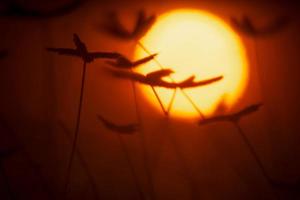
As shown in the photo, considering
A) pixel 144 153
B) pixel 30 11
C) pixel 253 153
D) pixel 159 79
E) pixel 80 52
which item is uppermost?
pixel 30 11

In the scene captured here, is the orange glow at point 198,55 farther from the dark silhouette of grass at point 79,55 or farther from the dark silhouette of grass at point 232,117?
the dark silhouette of grass at point 79,55

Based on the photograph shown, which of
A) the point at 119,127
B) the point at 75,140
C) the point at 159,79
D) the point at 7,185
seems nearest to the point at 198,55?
the point at 159,79

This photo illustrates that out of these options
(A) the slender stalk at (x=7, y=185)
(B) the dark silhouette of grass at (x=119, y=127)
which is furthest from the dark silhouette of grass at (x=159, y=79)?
(A) the slender stalk at (x=7, y=185)

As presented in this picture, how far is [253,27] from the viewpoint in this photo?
1.04 m

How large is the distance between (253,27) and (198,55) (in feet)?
0.58

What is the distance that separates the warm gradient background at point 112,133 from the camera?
91 cm

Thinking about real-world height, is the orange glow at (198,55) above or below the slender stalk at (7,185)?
above

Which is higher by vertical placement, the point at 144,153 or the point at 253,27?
the point at 253,27

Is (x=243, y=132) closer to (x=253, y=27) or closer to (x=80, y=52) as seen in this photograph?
(x=253, y=27)

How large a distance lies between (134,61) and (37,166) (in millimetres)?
353

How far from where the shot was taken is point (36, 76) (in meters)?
0.97

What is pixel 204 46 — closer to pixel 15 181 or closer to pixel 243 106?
pixel 243 106

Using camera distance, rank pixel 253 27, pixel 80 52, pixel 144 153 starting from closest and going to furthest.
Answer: pixel 80 52
pixel 144 153
pixel 253 27

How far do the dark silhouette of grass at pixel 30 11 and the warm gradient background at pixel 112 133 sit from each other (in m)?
0.01
